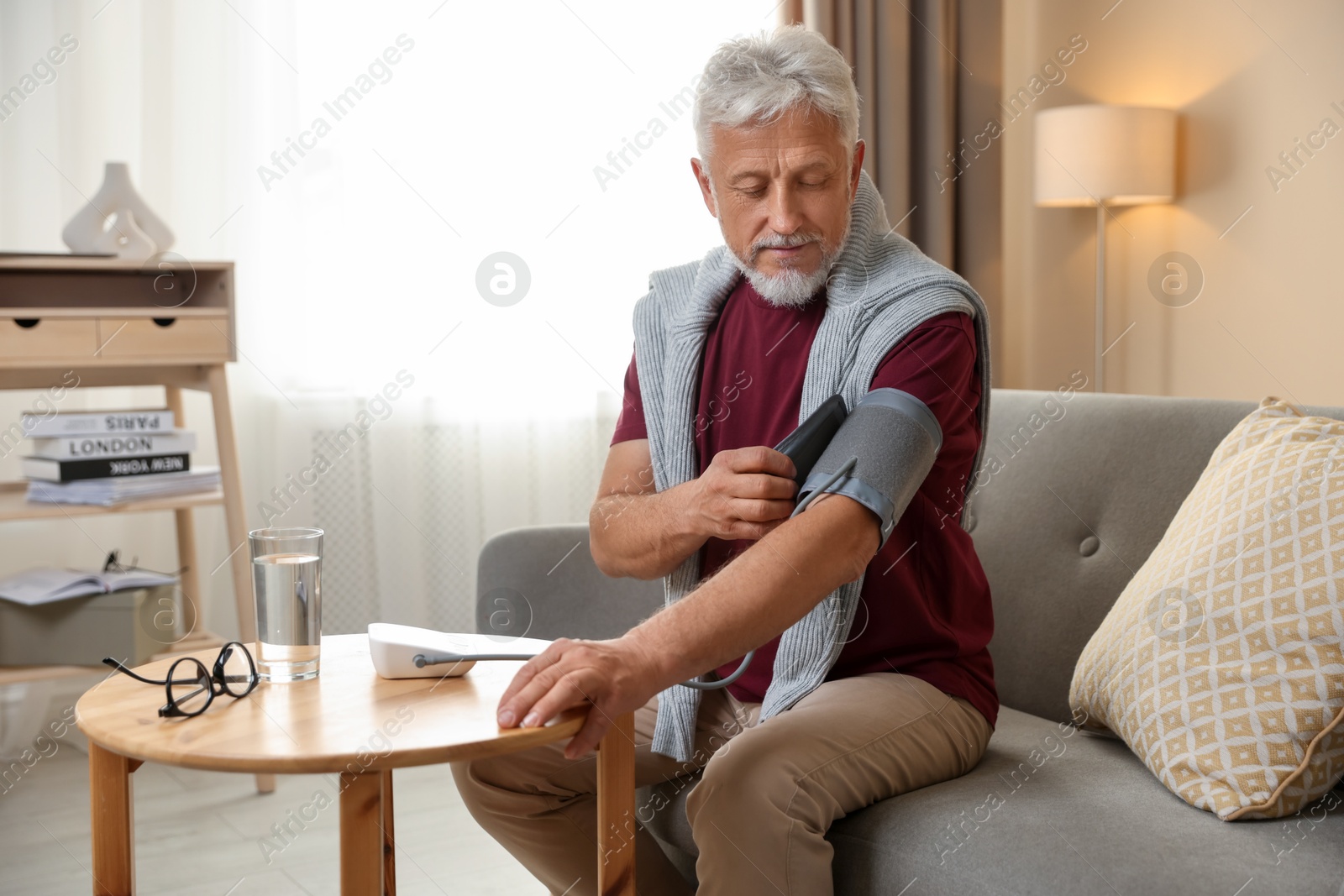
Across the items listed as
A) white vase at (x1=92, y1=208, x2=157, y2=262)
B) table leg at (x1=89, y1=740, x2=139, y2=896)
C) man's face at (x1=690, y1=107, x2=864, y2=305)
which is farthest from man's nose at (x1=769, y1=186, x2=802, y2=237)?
white vase at (x1=92, y1=208, x2=157, y2=262)

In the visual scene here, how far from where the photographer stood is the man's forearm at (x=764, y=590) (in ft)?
3.47

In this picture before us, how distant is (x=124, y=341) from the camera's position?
83.4 inches

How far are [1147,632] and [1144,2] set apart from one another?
2.24m

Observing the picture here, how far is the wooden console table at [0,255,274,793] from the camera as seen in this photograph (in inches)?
80.4

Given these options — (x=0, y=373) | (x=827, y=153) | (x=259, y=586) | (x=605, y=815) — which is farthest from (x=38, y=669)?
(x=827, y=153)

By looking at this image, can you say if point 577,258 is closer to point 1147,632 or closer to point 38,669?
point 38,669

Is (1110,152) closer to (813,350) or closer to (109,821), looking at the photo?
(813,350)

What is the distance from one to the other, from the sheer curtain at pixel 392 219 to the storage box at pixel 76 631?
0.50 meters

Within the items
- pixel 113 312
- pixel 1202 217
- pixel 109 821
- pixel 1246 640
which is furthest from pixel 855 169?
pixel 1202 217

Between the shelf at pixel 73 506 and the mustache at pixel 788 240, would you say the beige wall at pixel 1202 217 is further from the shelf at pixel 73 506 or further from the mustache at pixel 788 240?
the shelf at pixel 73 506

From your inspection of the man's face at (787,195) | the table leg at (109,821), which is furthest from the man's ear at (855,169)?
the table leg at (109,821)

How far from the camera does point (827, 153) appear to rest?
1.33 m

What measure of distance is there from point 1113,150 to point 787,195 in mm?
1704

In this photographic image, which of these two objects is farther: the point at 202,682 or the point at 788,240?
the point at 788,240
